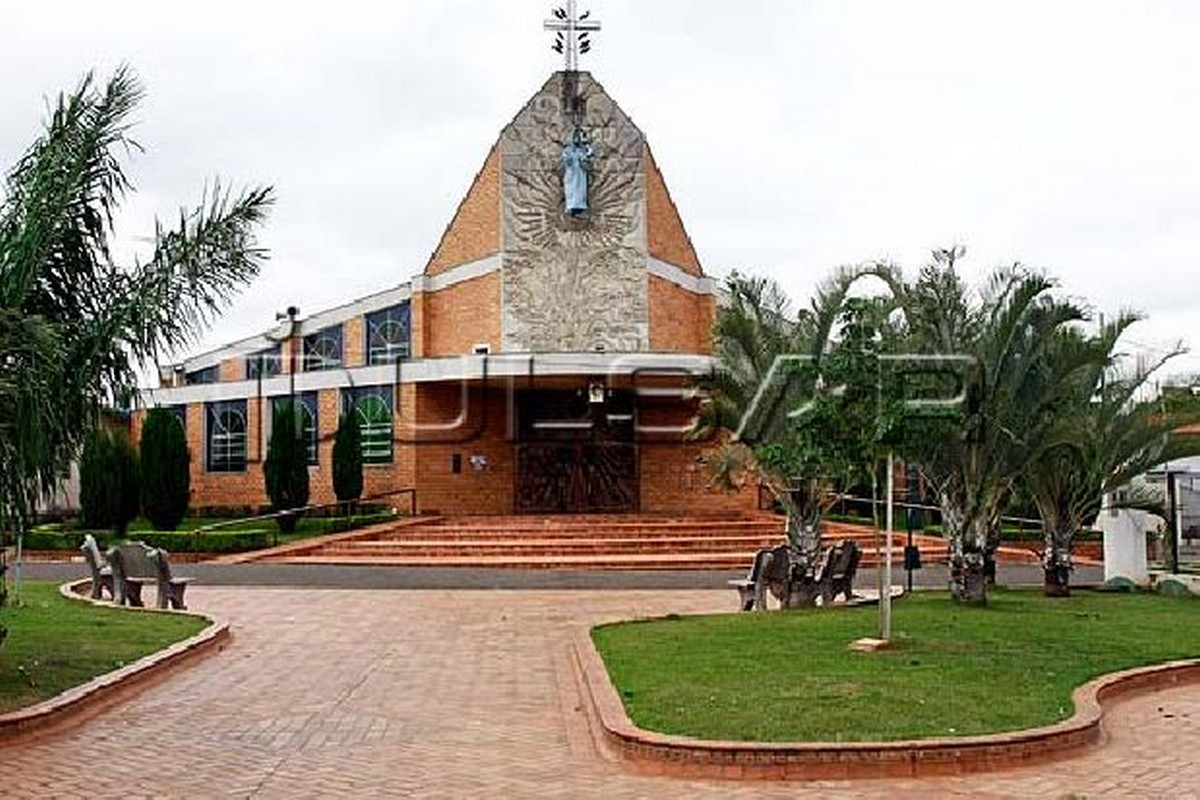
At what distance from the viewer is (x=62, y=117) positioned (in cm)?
973

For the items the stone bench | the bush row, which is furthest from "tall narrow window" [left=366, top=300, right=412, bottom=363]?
the stone bench

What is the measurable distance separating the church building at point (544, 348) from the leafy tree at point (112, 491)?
3.26 m

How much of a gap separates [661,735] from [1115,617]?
8.56 meters

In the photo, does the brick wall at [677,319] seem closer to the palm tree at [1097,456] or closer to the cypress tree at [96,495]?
the cypress tree at [96,495]

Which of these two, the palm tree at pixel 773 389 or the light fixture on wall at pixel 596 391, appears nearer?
the palm tree at pixel 773 389

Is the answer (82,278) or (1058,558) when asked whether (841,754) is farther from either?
(1058,558)

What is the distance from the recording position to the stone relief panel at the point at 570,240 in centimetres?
3109

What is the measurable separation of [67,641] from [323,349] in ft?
75.2

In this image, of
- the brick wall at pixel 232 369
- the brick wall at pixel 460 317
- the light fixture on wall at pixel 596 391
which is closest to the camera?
the light fixture on wall at pixel 596 391

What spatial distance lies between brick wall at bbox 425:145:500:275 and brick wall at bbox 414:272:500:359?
2.21ft

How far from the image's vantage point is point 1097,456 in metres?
17.2

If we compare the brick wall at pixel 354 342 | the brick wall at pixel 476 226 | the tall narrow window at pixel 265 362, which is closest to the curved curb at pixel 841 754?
the brick wall at pixel 476 226

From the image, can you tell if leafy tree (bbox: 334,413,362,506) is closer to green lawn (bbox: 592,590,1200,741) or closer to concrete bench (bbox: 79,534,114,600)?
concrete bench (bbox: 79,534,114,600)

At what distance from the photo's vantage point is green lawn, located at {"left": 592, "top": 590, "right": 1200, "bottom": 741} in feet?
26.0
